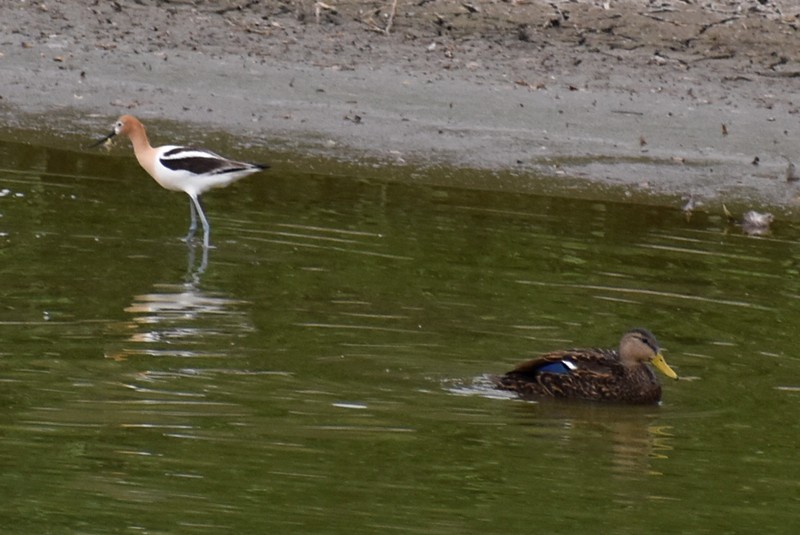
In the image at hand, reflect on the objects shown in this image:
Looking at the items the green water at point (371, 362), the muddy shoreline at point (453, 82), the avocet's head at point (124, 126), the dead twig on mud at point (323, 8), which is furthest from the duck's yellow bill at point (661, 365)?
the dead twig on mud at point (323, 8)

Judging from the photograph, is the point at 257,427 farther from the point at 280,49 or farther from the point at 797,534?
the point at 280,49

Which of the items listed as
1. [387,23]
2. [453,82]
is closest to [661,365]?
[453,82]

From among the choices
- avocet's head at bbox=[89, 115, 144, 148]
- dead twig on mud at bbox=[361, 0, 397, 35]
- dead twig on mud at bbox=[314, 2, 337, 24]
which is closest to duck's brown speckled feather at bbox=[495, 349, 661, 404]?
avocet's head at bbox=[89, 115, 144, 148]

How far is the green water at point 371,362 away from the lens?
7016 millimetres

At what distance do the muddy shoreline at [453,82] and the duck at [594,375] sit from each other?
19.1 ft

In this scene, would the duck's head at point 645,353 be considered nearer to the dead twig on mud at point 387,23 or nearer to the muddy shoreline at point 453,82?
the muddy shoreline at point 453,82

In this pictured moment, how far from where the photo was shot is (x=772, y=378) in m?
9.34

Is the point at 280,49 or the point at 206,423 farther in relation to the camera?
the point at 280,49

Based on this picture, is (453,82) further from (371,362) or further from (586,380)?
(586,380)

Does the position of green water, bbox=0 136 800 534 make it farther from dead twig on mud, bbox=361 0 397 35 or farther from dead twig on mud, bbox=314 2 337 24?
dead twig on mud, bbox=314 2 337 24

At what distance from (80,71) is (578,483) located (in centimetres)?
1043

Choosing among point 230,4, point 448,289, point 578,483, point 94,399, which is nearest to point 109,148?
point 230,4

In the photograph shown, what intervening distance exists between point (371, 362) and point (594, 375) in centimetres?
112

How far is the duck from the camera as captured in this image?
352 inches
